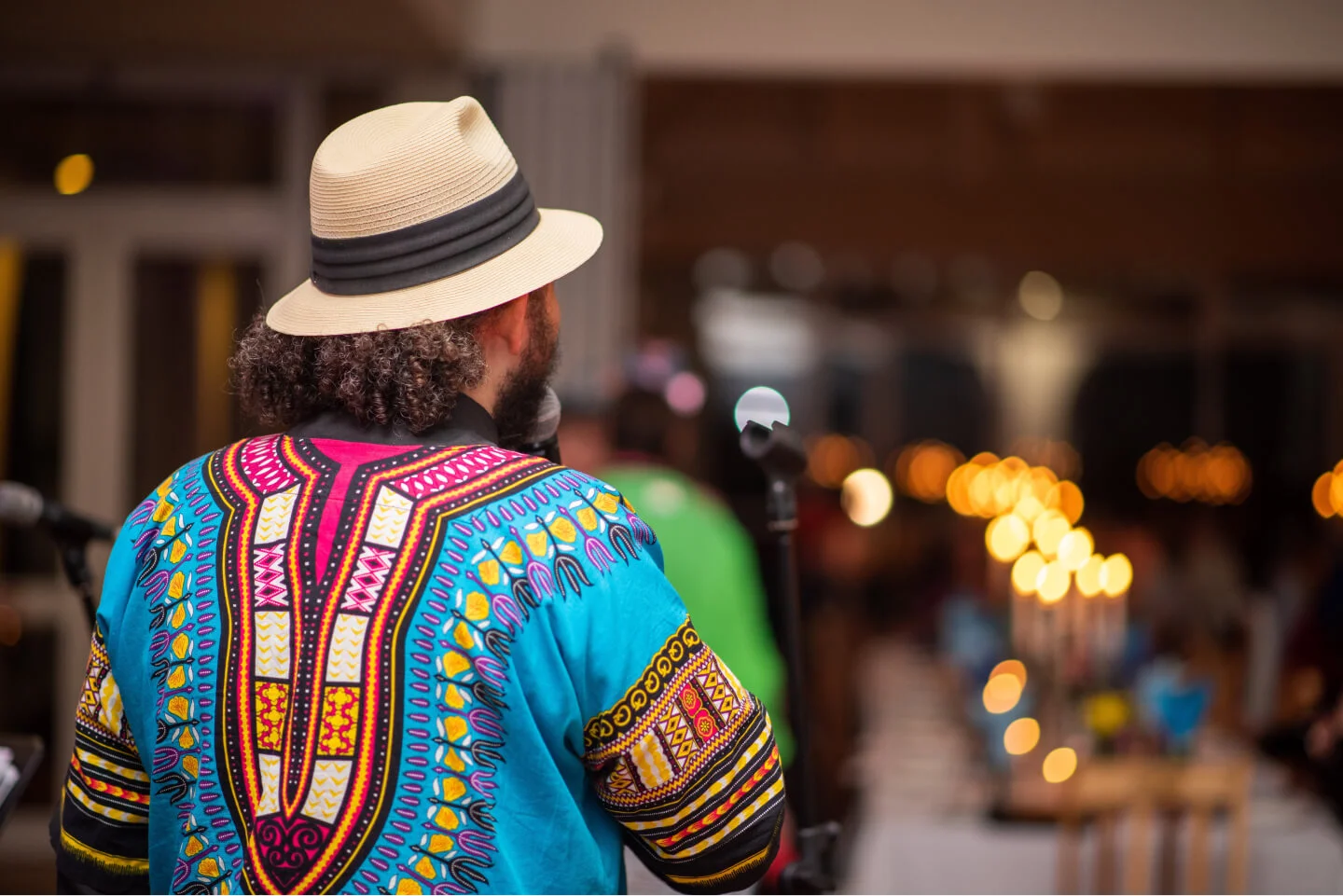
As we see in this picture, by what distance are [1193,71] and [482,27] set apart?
2.15 metres

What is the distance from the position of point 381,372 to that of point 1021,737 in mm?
2688

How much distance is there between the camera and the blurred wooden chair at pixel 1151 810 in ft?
9.00

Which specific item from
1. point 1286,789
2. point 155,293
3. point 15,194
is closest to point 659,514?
point 1286,789

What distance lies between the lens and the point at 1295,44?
3.95 meters

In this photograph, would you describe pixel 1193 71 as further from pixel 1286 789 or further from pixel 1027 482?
pixel 1027 482

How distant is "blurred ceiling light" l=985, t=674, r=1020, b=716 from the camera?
363 centimetres

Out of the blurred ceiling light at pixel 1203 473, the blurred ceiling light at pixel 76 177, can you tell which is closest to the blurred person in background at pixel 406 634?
the blurred ceiling light at pixel 76 177

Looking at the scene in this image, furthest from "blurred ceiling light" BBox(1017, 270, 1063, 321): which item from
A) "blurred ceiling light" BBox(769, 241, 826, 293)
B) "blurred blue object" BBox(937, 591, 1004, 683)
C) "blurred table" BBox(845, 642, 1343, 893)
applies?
"blurred table" BBox(845, 642, 1343, 893)

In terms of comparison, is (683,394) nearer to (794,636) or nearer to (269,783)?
(794,636)

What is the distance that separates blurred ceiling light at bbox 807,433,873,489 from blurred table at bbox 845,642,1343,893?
778cm

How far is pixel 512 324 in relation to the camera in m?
1.08

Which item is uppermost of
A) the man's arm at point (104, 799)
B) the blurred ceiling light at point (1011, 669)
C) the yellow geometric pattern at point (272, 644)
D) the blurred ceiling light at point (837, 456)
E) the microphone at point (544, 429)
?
the microphone at point (544, 429)

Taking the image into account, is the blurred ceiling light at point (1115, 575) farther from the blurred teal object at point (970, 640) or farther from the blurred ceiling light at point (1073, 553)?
the blurred teal object at point (970, 640)

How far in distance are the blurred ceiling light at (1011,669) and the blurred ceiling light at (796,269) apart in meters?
5.84
